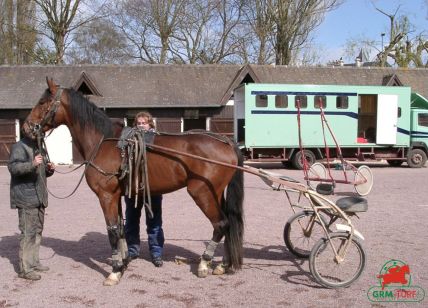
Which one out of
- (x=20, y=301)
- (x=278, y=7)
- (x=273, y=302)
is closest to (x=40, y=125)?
(x=20, y=301)

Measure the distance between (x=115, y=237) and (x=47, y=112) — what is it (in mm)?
1530

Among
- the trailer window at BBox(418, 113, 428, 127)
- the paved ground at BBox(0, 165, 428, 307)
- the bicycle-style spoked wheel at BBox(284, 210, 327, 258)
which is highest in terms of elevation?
the trailer window at BBox(418, 113, 428, 127)

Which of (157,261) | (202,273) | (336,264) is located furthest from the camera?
(157,261)

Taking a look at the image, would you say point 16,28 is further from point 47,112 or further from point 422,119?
point 47,112

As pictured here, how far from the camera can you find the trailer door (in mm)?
18312

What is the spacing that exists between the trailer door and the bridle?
16.0 metres

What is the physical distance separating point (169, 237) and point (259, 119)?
38.4ft

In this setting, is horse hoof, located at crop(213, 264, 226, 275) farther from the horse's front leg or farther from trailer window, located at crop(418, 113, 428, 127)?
trailer window, located at crop(418, 113, 428, 127)

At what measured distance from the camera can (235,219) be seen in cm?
498

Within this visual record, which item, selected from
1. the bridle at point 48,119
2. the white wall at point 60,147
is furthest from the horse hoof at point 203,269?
the white wall at point 60,147

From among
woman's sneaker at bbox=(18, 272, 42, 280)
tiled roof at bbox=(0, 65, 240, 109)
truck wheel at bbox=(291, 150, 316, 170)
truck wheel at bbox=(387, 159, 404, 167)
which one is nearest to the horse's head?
woman's sneaker at bbox=(18, 272, 42, 280)

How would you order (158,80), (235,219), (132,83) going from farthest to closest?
(158,80) < (132,83) < (235,219)

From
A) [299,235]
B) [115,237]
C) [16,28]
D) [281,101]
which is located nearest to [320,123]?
[281,101]

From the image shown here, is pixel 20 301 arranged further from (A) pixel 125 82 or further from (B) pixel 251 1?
(B) pixel 251 1
